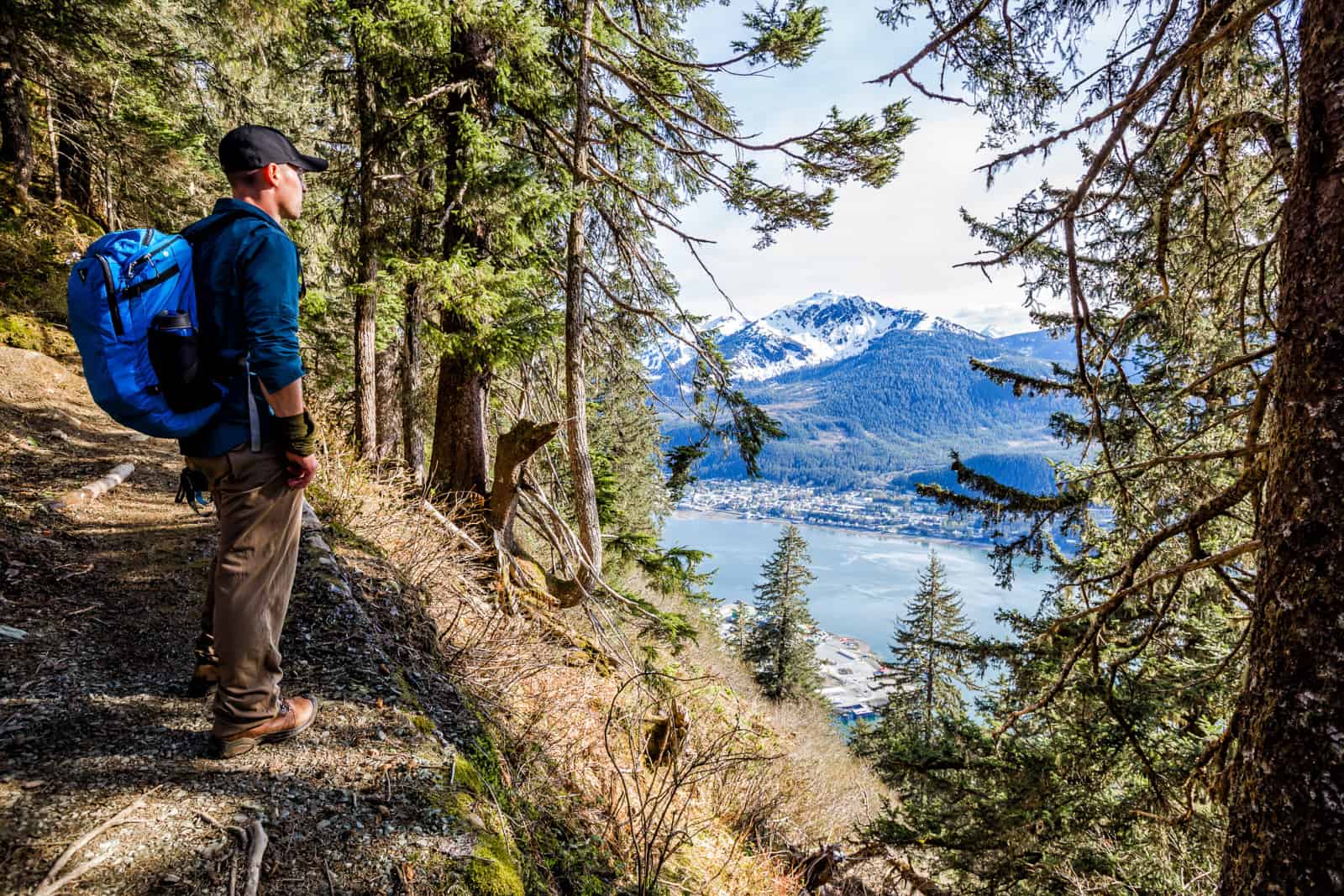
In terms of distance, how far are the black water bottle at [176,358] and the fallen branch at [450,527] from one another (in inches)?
167

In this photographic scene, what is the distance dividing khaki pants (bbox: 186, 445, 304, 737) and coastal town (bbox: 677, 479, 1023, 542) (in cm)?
12666

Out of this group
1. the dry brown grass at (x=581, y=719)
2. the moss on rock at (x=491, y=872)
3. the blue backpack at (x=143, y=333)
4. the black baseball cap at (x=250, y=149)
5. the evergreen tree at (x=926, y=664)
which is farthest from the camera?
the evergreen tree at (x=926, y=664)

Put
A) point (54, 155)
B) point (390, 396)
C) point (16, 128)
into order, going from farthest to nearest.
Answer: point (54, 155), point (390, 396), point (16, 128)

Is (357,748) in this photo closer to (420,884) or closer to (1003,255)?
(420,884)

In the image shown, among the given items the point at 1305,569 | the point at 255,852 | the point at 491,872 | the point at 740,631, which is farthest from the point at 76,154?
the point at 740,631

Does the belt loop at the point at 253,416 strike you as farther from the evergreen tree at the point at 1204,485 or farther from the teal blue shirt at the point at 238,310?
the evergreen tree at the point at 1204,485

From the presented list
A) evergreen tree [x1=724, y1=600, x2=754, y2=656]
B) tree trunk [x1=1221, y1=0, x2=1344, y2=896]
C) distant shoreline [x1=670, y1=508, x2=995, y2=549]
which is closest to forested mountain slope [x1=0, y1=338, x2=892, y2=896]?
tree trunk [x1=1221, y1=0, x2=1344, y2=896]

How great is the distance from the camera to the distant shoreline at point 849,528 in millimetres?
121312

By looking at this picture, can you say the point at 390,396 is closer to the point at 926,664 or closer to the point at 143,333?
the point at 143,333

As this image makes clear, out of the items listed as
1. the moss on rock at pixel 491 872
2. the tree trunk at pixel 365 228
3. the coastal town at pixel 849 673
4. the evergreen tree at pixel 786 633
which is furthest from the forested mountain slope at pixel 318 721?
the coastal town at pixel 849 673

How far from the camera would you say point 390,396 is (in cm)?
916

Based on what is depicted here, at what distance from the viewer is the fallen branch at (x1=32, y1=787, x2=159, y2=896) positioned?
5.24ft

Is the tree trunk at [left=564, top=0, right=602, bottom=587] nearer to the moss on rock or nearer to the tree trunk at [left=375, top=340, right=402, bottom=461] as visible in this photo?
the tree trunk at [left=375, top=340, right=402, bottom=461]

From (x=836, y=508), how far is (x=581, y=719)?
172025 mm
